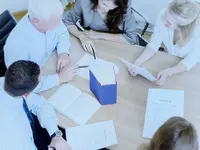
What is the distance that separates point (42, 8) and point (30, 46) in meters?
0.27

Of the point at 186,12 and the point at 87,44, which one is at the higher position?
the point at 186,12

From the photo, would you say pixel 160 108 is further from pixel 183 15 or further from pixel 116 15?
pixel 116 15

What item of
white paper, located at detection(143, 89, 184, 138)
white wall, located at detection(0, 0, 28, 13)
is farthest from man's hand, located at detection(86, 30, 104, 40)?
white wall, located at detection(0, 0, 28, 13)

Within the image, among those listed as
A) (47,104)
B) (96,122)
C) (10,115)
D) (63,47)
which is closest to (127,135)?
(96,122)

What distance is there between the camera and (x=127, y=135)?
160cm

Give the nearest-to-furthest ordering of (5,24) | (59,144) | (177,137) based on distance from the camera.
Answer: (177,137) < (59,144) < (5,24)

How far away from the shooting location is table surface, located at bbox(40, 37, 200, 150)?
1.63 m

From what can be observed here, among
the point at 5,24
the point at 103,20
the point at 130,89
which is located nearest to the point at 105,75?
the point at 130,89

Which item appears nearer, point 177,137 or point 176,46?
point 177,137

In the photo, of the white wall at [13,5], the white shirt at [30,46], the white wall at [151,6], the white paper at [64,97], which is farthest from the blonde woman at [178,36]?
the white wall at [13,5]

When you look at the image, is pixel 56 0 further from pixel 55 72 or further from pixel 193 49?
pixel 193 49

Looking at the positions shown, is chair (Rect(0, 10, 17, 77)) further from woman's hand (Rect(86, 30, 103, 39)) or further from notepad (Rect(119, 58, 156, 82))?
notepad (Rect(119, 58, 156, 82))

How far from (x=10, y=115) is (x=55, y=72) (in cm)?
50

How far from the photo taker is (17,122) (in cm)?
151
